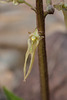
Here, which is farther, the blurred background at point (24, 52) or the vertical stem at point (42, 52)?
the blurred background at point (24, 52)

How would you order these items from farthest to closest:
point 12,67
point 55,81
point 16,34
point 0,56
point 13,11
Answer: point 13,11, point 16,34, point 0,56, point 12,67, point 55,81

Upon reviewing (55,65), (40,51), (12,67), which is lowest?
(12,67)

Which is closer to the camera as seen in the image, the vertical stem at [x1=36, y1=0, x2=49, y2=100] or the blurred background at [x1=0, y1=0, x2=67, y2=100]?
the vertical stem at [x1=36, y1=0, x2=49, y2=100]

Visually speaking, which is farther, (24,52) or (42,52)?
(24,52)

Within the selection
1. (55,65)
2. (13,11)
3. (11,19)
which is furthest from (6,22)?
(55,65)

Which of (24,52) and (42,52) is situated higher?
A: (42,52)

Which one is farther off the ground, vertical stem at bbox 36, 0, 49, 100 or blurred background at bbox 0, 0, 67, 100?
vertical stem at bbox 36, 0, 49, 100

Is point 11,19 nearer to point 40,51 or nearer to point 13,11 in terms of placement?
point 13,11

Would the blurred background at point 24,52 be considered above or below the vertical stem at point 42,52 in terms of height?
below
